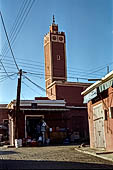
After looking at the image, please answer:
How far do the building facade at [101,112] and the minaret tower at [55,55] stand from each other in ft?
101

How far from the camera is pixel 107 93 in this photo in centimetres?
1478

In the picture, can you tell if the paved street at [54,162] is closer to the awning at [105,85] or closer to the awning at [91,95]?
the awning at [105,85]

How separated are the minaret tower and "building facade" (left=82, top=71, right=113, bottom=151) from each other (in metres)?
30.9

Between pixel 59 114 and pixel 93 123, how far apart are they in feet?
40.4

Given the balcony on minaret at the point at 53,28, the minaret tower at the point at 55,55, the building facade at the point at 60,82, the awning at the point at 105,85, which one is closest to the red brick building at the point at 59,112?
the building facade at the point at 60,82

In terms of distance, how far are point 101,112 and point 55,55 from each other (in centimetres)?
3641

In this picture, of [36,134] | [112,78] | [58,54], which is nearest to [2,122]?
[36,134]

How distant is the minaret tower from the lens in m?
49.7

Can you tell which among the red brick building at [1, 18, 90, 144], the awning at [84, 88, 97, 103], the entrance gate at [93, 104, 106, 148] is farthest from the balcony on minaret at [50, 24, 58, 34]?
the entrance gate at [93, 104, 106, 148]

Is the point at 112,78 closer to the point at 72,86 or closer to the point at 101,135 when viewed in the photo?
the point at 101,135

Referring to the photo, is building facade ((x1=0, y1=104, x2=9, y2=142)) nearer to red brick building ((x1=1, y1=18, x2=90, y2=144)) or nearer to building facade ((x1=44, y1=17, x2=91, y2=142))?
red brick building ((x1=1, y1=18, x2=90, y2=144))

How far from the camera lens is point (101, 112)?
1603 centimetres

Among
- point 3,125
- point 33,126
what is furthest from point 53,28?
point 33,126

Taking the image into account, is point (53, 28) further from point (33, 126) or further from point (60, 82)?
point (33, 126)
